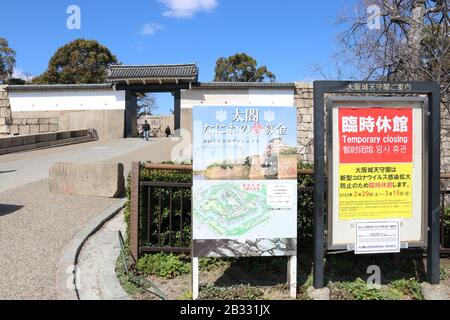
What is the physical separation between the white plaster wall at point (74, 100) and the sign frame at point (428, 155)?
2375 cm

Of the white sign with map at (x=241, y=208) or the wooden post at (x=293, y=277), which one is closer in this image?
the white sign with map at (x=241, y=208)

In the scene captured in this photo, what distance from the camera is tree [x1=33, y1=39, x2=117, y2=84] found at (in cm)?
3866

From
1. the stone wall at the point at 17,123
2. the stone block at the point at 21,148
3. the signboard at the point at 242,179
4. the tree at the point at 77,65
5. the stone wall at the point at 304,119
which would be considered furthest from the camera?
the tree at the point at 77,65

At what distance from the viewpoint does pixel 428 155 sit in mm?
4152

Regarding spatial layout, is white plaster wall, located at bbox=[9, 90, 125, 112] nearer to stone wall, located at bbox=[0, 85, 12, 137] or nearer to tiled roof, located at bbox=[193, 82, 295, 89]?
stone wall, located at bbox=[0, 85, 12, 137]

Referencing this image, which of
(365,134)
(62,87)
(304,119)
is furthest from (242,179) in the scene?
(62,87)

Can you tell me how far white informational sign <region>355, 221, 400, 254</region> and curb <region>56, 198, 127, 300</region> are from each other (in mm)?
2803

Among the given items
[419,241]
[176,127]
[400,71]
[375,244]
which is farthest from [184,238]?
[176,127]

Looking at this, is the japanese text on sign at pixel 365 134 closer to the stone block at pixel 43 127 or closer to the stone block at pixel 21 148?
the stone block at pixel 21 148

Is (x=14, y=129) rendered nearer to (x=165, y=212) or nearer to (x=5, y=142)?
(x=5, y=142)

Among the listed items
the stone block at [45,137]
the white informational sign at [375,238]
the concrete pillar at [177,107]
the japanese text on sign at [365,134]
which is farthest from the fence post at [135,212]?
the concrete pillar at [177,107]

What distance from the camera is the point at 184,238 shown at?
17.1ft

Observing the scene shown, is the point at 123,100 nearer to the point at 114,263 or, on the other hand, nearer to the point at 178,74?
the point at 178,74

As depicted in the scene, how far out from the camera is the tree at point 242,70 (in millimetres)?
47969
